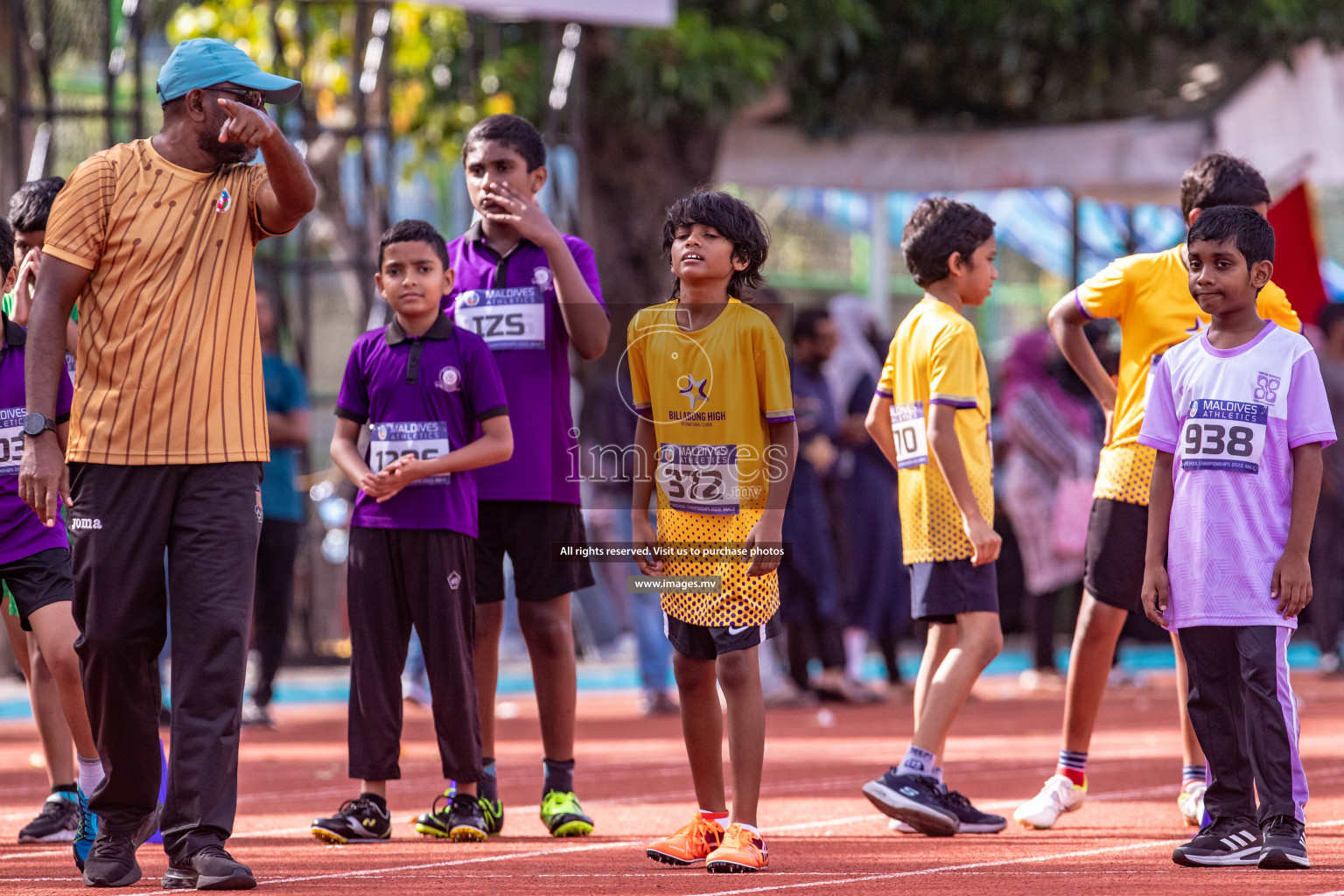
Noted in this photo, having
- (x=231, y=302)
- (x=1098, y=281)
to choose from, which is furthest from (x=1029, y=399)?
(x=231, y=302)

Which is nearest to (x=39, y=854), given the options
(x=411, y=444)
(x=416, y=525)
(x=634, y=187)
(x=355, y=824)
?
(x=355, y=824)

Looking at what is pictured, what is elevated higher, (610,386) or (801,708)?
(610,386)

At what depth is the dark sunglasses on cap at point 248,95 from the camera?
462 cm

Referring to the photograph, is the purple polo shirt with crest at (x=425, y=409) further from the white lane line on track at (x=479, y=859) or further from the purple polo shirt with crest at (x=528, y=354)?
the white lane line on track at (x=479, y=859)

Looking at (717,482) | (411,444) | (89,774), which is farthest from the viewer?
(411,444)

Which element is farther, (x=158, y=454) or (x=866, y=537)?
(x=866, y=537)

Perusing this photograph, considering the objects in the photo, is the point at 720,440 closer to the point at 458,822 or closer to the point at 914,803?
the point at 914,803

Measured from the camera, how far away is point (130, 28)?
1130cm

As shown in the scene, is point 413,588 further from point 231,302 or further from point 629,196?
point 629,196

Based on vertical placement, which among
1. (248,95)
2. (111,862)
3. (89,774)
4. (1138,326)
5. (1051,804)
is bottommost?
(1051,804)

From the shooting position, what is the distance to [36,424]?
4.49m

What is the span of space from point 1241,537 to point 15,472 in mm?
3479

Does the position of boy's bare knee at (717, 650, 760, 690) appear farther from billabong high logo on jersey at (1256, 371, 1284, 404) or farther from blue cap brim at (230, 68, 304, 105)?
blue cap brim at (230, 68, 304, 105)

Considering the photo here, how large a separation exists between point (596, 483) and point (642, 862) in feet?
21.8
